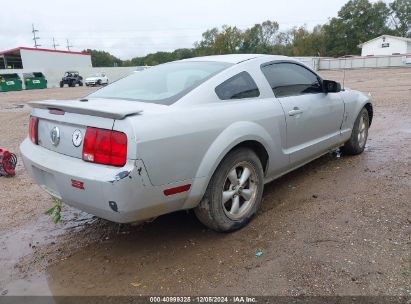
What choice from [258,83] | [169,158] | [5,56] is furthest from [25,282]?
[5,56]

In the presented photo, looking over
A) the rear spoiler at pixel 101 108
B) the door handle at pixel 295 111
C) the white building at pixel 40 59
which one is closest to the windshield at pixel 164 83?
the rear spoiler at pixel 101 108

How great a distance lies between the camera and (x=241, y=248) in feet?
10.6

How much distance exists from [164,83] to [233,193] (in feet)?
3.95

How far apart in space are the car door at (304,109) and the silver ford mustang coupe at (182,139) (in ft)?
0.05

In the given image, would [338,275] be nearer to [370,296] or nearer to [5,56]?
[370,296]

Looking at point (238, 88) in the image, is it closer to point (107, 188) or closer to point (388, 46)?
point (107, 188)

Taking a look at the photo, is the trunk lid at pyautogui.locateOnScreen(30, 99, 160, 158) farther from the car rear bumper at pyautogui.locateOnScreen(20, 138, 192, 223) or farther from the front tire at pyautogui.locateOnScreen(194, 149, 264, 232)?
the front tire at pyautogui.locateOnScreen(194, 149, 264, 232)

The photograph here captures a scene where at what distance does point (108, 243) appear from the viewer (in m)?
3.48

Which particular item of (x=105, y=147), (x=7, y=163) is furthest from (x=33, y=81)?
(x=105, y=147)

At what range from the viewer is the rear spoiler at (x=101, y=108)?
269 cm

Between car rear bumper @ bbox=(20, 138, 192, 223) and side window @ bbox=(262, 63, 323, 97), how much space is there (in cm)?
163

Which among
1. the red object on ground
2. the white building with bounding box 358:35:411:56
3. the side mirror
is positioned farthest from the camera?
the white building with bounding box 358:35:411:56

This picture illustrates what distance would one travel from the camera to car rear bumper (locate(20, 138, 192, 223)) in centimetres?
262

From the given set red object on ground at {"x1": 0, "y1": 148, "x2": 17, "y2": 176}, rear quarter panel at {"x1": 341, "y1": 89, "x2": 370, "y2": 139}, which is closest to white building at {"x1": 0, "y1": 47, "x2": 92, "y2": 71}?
red object on ground at {"x1": 0, "y1": 148, "x2": 17, "y2": 176}
